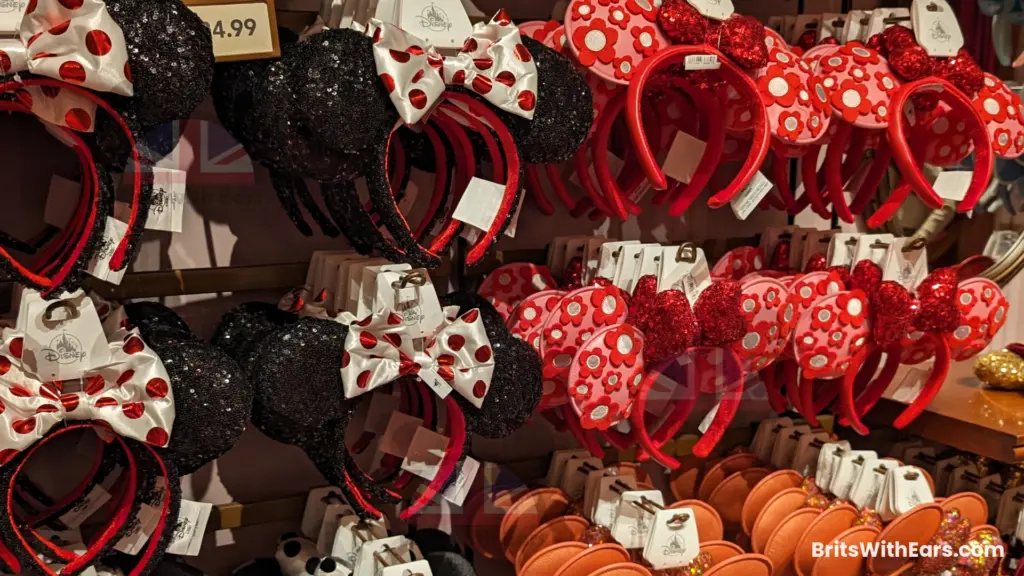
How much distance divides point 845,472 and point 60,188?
1658 mm

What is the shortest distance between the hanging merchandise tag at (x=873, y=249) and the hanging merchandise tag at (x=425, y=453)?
991 mm

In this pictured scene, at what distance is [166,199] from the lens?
1289 millimetres

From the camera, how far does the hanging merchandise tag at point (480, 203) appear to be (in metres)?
1.45

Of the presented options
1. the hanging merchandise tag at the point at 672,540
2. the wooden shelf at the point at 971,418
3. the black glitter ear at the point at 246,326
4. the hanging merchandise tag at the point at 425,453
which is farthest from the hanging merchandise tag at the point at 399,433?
the wooden shelf at the point at 971,418

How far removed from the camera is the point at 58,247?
135cm

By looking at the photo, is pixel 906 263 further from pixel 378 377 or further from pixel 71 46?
pixel 71 46

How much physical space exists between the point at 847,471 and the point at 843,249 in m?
0.49

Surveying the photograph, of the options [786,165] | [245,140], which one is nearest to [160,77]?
[245,140]

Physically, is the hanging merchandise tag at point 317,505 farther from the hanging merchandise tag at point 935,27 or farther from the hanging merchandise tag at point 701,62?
the hanging merchandise tag at point 935,27

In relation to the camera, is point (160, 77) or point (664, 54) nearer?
point (160, 77)

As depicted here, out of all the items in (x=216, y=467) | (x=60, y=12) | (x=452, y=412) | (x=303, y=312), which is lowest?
(x=216, y=467)

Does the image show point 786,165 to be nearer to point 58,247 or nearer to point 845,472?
point 845,472

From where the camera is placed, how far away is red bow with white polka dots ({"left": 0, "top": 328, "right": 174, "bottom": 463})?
1.18m

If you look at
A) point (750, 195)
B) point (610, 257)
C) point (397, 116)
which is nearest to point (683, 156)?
point (750, 195)
